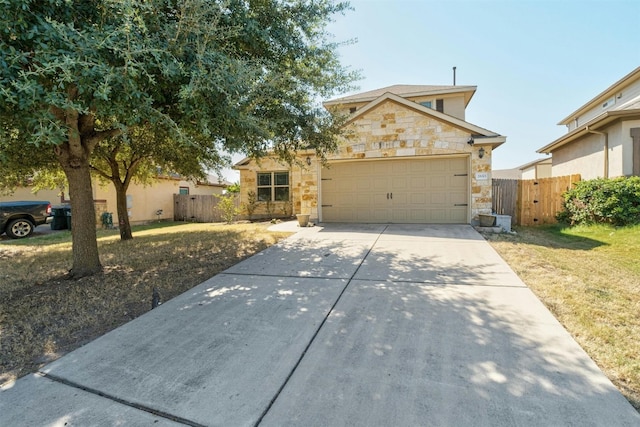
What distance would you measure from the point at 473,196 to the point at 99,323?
31.4ft

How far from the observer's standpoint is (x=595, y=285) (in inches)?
162

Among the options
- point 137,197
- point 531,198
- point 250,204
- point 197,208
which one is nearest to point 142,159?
point 250,204

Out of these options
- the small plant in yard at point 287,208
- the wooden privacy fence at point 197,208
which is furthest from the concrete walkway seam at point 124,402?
the wooden privacy fence at point 197,208

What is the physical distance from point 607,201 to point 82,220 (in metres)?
12.3

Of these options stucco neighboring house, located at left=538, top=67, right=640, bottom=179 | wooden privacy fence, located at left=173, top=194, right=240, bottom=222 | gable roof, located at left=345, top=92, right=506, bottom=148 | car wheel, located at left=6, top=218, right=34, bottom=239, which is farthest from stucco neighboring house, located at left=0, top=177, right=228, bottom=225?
stucco neighboring house, located at left=538, top=67, right=640, bottom=179

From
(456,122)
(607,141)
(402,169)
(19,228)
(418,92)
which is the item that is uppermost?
(418,92)

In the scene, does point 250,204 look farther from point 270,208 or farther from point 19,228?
point 19,228

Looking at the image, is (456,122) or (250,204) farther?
(250,204)

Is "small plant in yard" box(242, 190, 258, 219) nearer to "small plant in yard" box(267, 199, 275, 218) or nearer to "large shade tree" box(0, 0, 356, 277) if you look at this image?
"small plant in yard" box(267, 199, 275, 218)

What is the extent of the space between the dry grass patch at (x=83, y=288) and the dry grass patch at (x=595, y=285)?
4608 mm

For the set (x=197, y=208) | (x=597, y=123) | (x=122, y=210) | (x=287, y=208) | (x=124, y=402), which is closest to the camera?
(x=124, y=402)

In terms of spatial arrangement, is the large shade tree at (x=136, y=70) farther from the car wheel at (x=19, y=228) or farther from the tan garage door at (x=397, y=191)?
the car wheel at (x=19, y=228)

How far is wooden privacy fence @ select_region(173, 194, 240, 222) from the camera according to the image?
17.1 meters

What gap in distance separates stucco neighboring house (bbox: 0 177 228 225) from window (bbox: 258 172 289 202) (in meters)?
2.54
